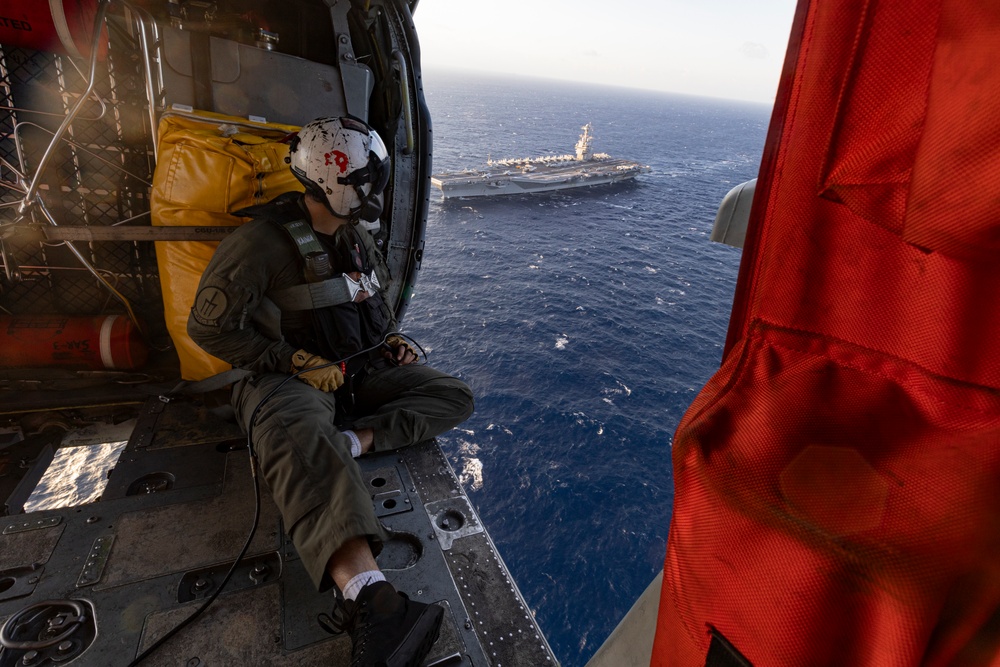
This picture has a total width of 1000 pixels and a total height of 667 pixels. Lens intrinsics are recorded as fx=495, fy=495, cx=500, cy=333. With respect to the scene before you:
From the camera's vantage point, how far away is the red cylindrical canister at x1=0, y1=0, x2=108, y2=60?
3477mm

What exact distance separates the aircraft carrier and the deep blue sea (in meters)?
1.28

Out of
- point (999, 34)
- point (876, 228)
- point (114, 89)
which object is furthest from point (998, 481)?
point (114, 89)

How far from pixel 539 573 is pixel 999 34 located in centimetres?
1717

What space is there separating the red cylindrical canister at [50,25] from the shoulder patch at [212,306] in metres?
2.34

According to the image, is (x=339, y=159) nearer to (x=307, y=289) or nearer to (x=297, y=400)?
(x=307, y=289)

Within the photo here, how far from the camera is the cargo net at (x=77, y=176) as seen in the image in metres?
3.91

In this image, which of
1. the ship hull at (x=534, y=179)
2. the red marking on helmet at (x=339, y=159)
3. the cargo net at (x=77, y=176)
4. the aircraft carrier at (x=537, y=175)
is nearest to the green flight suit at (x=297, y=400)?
the red marking on helmet at (x=339, y=159)

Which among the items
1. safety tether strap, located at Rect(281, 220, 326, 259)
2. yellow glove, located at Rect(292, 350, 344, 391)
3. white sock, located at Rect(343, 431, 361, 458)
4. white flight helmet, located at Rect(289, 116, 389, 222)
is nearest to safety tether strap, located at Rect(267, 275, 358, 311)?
safety tether strap, located at Rect(281, 220, 326, 259)

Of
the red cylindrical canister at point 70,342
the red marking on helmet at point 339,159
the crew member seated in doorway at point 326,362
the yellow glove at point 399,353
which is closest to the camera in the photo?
the crew member seated in doorway at point 326,362

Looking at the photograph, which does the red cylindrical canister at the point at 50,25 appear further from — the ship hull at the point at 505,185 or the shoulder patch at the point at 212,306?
the ship hull at the point at 505,185

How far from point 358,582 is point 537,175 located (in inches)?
1896

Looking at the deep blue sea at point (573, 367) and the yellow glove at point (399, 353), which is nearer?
the yellow glove at point (399, 353)

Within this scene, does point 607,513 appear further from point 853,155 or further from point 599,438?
point 853,155

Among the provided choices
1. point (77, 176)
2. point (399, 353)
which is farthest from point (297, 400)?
point (77, 176)
